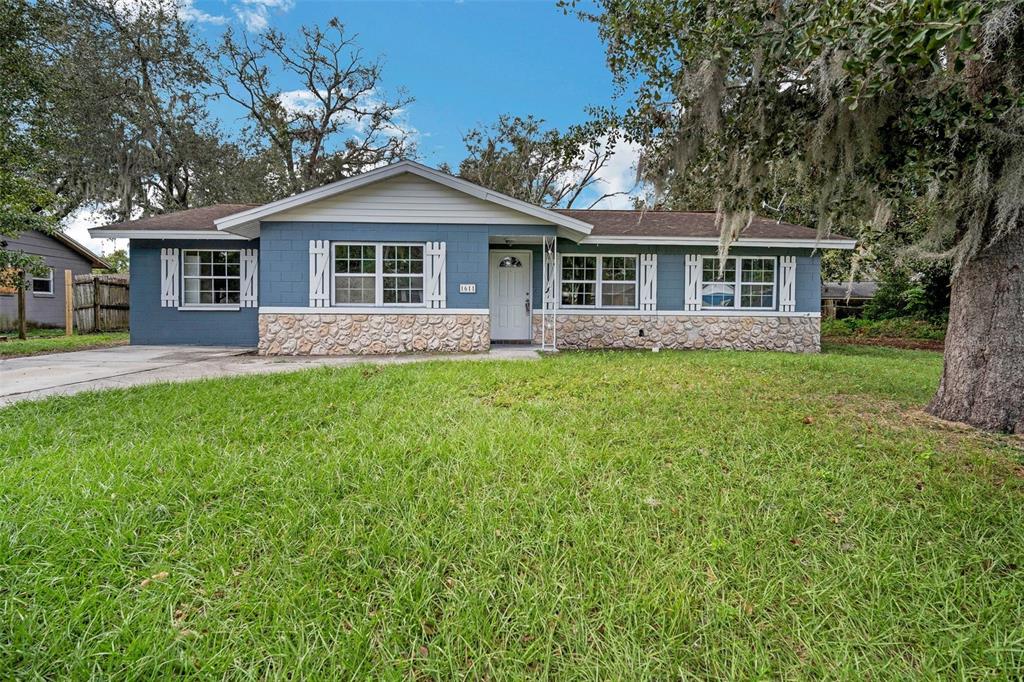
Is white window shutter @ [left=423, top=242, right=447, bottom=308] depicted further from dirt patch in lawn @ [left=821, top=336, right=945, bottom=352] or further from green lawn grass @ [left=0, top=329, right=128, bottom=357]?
dirt patch in lawn @ [left=821, top=336, right=945, bottom=352]

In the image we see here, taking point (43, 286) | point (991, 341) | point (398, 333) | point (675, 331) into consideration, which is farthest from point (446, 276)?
point (43, 286)

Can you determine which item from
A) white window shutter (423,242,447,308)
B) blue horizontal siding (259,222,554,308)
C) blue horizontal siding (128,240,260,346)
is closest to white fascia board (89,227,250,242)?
blue horizontal siding (128,240,260,346)

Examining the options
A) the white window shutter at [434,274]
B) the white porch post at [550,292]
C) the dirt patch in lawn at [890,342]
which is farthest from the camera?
the dirt patch in lawn at [890,342]

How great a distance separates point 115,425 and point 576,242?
854cm

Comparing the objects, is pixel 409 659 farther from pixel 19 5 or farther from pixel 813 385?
pixel 19 5

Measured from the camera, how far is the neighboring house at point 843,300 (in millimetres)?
17469

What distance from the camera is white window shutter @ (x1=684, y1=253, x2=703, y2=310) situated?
1076 cm

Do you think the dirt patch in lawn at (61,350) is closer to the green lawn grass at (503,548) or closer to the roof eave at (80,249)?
the green lawn grass at (503,548)

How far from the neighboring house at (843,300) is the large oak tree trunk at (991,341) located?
12688 millimetres

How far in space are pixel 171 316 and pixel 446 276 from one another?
645cm

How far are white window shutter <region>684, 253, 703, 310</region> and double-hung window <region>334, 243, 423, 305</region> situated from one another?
19.6ft

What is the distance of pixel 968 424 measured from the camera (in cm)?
397

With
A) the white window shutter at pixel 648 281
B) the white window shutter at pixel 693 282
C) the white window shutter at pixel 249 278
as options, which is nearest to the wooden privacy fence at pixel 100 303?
the white window shutter at pixel 249 278

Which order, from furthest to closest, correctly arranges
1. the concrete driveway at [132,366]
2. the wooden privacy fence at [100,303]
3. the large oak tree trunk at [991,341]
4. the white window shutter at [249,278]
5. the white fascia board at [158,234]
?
the wooden privacy fence at [100,303], the white window shutter at [249,278], the white fascia board at [158,234], the concrete driveway at [132,366], the large oak tree trunk at [991,341]
